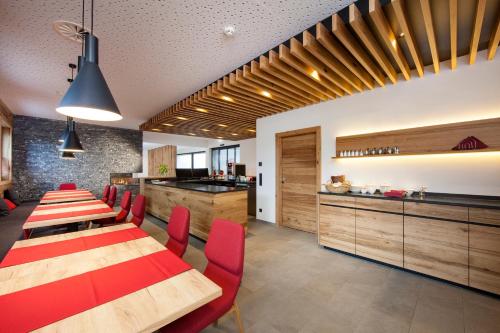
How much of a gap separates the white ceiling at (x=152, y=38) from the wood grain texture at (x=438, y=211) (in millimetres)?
2476

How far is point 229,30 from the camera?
228cm

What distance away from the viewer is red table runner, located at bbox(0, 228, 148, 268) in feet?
4.67

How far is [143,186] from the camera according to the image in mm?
6410

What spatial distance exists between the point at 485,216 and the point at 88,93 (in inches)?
152

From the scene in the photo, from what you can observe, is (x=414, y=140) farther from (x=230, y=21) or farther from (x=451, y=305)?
(x=230, y=21)

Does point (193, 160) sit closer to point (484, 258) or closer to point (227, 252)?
point (227, 252)

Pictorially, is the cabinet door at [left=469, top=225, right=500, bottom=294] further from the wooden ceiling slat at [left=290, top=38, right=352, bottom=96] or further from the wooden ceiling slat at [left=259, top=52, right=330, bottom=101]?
the wooden ceiling slat at [left=259, top=52, right=330, bottom=101]

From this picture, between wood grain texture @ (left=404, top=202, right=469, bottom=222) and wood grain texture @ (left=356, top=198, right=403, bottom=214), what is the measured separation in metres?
0.09

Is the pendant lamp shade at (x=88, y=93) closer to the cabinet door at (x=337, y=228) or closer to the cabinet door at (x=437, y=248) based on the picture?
the cabinet door at (x=337, y=228)

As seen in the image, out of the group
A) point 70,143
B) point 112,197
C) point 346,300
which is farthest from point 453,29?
point 112,197

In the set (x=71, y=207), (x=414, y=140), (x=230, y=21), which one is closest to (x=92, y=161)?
(x=71, y=207)

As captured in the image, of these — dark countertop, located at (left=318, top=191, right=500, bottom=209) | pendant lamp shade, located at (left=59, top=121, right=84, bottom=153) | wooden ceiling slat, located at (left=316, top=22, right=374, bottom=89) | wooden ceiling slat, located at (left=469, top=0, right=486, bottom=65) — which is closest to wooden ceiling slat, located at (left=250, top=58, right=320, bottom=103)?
wooden ceiling slat, located at (left=316, top=22, right=374, bottom=89)

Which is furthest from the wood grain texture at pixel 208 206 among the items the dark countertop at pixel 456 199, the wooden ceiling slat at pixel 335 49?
the wooden ceiling slat at pixel 335 49

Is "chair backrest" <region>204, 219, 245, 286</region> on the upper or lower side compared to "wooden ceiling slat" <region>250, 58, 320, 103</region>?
lower
